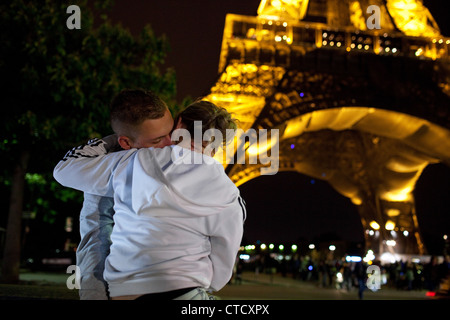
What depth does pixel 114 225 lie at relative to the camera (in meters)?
1.77

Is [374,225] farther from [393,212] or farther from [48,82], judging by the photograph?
[48,82]

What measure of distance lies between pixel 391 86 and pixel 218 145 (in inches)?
732

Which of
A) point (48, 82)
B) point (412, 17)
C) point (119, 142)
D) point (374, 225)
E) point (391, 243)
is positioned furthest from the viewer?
point (374, 225)

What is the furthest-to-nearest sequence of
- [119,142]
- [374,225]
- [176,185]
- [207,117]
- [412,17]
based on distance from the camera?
1. [374,225]
2. [412,17]
3. [119,142]
4. [207,117]
5. [176,185]

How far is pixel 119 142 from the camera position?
1884 mm

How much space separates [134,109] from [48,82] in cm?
1014

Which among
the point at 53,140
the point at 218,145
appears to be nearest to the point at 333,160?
the point at 53,140

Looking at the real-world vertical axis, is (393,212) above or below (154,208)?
below

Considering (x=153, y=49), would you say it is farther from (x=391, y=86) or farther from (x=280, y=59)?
(x=391, y=86)

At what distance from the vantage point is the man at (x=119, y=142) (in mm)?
1781

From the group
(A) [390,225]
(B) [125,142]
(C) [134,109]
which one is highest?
(C) [134,109]

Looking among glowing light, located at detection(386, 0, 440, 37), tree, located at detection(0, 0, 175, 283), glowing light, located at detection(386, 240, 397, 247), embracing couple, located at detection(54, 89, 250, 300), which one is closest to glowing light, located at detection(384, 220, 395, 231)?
glowing light, located at detection(386, 240, 397, 247)

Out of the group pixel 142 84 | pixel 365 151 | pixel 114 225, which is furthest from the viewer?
pixel 365 151

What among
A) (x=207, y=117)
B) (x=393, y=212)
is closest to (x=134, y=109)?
(x=207, y=117)
